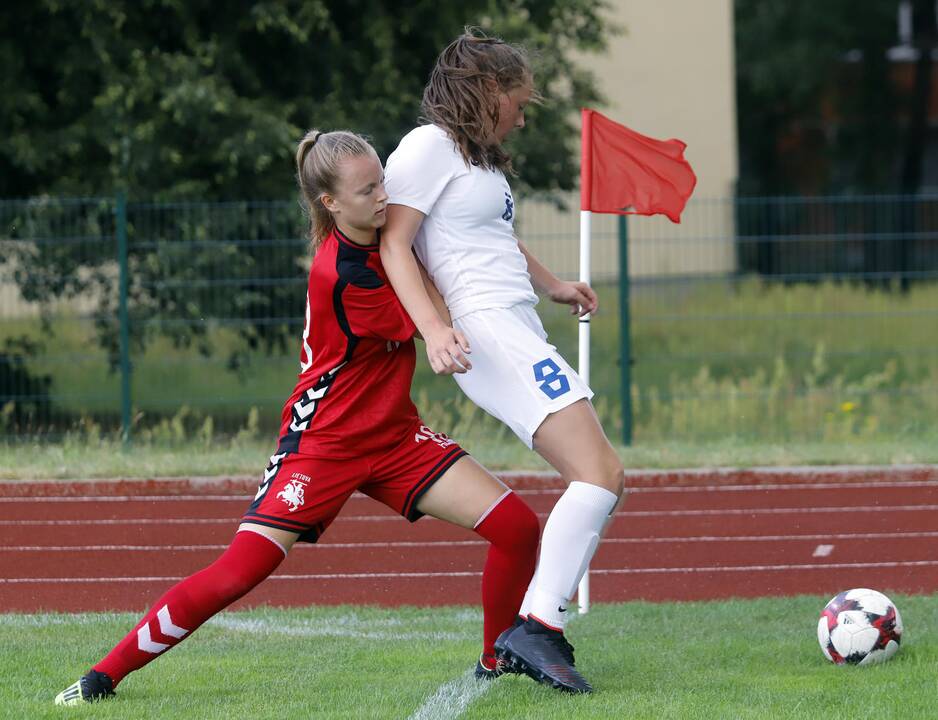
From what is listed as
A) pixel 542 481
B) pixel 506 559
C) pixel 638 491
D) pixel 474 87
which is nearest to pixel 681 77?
pixel 542 481

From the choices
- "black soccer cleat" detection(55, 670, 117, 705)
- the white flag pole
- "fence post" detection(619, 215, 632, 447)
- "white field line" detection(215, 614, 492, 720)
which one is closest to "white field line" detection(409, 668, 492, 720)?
"white field line" detection(215, 614, 492, 720)

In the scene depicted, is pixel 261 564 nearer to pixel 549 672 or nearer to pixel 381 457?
pixel 381 457

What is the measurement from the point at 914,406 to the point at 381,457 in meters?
8.37

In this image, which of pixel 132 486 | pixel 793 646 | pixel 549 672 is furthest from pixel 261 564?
pixel 132 486

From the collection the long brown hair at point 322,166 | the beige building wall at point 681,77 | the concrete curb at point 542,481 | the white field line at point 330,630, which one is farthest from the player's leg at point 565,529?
the beige building wall at point 681,77

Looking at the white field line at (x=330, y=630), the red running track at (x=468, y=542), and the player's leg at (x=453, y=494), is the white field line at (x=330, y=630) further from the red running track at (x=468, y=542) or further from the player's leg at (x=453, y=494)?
the player's leg at (x=453, y=494)

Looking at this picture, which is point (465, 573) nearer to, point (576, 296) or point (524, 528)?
point (576, 296)

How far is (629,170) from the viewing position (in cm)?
644

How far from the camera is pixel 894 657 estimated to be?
5.08 meters

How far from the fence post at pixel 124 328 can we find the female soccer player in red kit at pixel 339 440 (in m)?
6.98

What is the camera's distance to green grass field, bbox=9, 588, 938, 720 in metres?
4.39

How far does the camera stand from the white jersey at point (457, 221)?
4.36 m

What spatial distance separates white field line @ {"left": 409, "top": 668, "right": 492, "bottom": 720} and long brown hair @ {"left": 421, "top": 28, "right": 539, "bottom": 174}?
5.25ft

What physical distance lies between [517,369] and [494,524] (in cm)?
48
